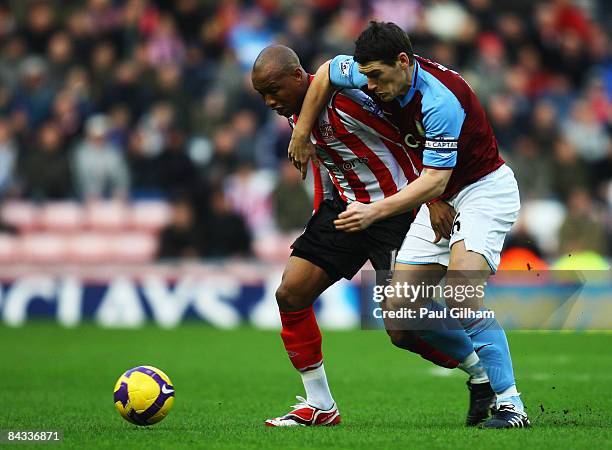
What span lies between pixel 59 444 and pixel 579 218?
11727mm

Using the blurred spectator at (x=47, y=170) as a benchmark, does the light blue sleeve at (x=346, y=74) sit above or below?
above

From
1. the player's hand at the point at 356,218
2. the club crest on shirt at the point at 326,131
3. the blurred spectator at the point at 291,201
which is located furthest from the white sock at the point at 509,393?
the blurred spectator at the point at 291,201

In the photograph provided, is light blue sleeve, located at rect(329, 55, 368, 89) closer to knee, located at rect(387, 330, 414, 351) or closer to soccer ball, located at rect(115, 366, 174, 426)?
knee, located at rect(387, 330, 414, 351)

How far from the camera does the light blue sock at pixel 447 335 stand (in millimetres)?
7086

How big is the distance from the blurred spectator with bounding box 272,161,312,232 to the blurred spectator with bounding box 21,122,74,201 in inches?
127

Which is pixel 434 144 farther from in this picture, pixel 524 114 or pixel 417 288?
pixel 524 114

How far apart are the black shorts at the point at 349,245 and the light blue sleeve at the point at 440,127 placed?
0.93 meters

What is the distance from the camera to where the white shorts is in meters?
6.68

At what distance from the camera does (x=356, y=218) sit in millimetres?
6613

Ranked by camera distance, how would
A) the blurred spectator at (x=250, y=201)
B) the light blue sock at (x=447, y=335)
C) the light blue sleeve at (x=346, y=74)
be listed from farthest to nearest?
the blurred spectator at (x=250, y=201)
the light blue sock at (x=447, y=335)
the light blue sleeve at (x=346, y=74)

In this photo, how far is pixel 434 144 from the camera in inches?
257

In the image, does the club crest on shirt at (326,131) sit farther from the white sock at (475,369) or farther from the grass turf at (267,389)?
the grass turf at (267,389)

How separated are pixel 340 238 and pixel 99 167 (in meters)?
10.8

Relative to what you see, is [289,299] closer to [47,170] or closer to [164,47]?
[47,170]
